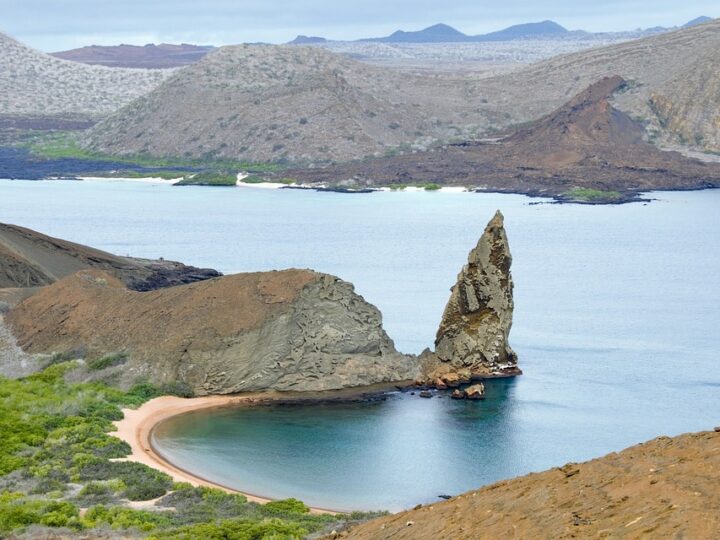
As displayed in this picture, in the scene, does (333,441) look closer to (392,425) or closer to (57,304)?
(392,425)

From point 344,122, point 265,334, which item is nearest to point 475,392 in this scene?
point 265,334

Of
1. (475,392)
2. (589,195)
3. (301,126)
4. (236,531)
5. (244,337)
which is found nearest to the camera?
(236,531)

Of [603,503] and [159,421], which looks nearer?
[603,503]

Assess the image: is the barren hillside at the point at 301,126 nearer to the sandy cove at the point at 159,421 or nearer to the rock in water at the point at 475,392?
the rock in water at the point at 475,392

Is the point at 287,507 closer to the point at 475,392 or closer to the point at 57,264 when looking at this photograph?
the point at 475,392

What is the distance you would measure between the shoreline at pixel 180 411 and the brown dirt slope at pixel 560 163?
9928cm

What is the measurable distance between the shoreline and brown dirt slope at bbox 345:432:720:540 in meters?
13.4

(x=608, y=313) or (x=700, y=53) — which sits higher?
(x=700, y=53)

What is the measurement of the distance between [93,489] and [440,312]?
38796 millimetres

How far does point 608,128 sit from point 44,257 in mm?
109185

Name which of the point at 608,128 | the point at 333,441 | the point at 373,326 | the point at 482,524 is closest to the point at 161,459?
the point at 333,441

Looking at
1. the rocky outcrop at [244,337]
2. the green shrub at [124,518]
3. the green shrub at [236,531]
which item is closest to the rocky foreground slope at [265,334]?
the rocky outcrop at [244,337]

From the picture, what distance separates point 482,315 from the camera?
55.4 metres

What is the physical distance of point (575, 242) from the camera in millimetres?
110750
